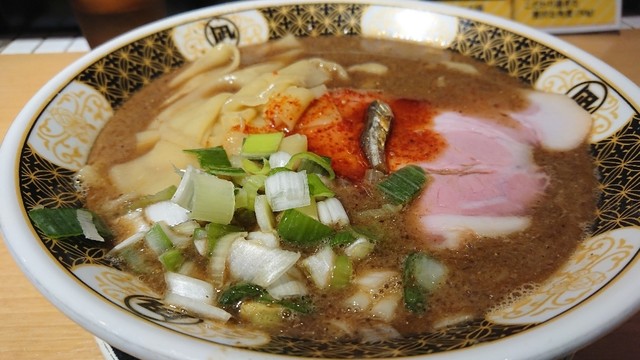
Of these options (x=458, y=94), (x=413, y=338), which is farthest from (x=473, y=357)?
(x=458, y=94)

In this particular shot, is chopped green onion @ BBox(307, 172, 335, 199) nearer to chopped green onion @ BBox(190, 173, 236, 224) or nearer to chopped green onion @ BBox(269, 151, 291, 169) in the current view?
chopped green onion @ BBox(269, 151, 291, 169)

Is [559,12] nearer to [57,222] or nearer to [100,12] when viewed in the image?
[100,12]

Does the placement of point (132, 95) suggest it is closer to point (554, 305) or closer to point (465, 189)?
point (465, 189)

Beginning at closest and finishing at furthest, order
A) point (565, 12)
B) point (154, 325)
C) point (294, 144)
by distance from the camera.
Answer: point (154, 325) → point (294, 144) → point (565, 12)

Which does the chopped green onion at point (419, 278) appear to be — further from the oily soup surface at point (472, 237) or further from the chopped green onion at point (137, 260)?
the chopped green onion at point (137, 260)

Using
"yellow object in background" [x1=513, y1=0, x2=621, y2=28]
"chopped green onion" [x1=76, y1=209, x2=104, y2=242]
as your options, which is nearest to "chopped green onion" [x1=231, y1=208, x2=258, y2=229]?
"chopped green onion" [x1=76, y1=209, x2=104, y2=242]

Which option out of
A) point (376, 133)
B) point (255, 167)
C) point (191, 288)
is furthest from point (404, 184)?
point (191, 288)
